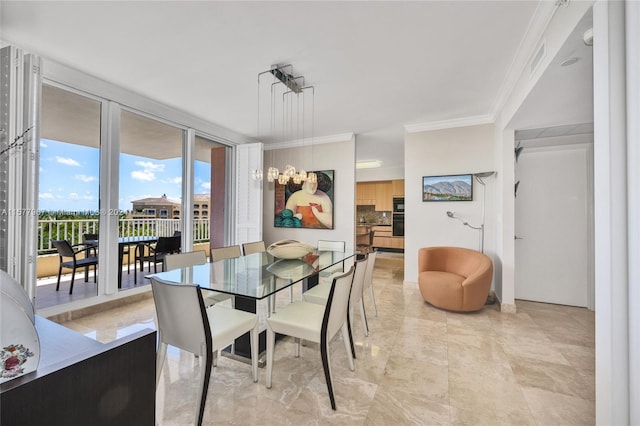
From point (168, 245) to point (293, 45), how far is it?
3.59 metres

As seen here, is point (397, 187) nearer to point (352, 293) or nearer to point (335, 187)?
point (335, 187)

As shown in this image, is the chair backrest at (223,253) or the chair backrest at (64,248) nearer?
the chair backrest at (223,253)

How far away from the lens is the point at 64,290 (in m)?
3.38

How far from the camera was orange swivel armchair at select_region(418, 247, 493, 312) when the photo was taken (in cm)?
313

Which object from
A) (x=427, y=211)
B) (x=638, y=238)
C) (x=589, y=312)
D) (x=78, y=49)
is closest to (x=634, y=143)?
(x=638, y=238)

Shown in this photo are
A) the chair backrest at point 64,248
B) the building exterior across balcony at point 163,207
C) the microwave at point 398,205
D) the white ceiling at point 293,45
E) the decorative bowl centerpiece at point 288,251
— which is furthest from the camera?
the microwave at point 398,205

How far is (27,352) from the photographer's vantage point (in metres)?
0.76

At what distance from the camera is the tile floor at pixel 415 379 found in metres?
1.60

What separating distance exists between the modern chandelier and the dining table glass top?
3.27 feet

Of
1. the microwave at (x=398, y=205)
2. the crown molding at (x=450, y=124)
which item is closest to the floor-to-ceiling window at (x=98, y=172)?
the crown molding at (x=450, y=124)

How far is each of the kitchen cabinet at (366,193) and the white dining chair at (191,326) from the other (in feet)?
24.0

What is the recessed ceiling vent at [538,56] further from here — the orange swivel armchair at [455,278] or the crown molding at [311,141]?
the crown molding at [311,141]

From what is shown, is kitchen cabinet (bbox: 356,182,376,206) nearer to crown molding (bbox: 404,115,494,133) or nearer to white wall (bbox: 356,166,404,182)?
white wall (bbox: 356,166,404,182)

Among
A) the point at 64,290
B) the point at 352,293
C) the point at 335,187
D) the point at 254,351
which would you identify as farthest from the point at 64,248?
the point at 335,187
